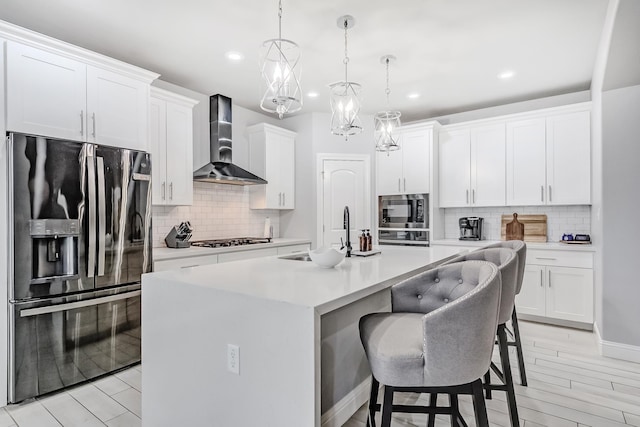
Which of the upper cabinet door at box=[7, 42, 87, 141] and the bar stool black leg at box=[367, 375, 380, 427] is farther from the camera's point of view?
the upper cabinet door at box=[7, 42, 87, 141]

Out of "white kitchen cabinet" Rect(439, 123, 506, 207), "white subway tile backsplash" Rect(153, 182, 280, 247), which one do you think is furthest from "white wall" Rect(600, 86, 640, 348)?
"white subway tile backsplash" Rect(153, 182, 280, 247)

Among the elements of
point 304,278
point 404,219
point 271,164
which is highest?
point 271,164

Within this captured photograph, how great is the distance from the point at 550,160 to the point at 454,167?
108 centimetres

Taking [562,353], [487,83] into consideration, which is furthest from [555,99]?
[562,353]

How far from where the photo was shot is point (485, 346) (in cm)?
128

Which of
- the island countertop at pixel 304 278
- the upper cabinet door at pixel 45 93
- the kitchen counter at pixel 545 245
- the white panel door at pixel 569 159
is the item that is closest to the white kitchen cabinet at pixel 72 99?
the upper cabinet door at pixel 45 93

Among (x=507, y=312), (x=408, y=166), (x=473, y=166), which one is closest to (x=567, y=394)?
(x=507, y=312)

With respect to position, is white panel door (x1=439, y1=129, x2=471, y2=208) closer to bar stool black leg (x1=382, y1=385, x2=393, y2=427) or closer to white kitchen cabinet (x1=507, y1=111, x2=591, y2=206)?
white kitchen cabinet (x1=507, y1=111, x2=591, y2=206)

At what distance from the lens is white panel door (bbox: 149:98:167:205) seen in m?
3.48

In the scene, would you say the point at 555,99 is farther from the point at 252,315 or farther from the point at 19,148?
the point at 19,148

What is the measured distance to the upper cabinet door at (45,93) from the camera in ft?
7.78

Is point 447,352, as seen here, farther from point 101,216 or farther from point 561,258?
point 561,258

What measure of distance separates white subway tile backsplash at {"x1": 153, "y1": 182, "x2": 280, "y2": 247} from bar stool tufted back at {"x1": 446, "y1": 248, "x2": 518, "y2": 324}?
306 centimetres

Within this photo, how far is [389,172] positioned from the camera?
507 centimetres
